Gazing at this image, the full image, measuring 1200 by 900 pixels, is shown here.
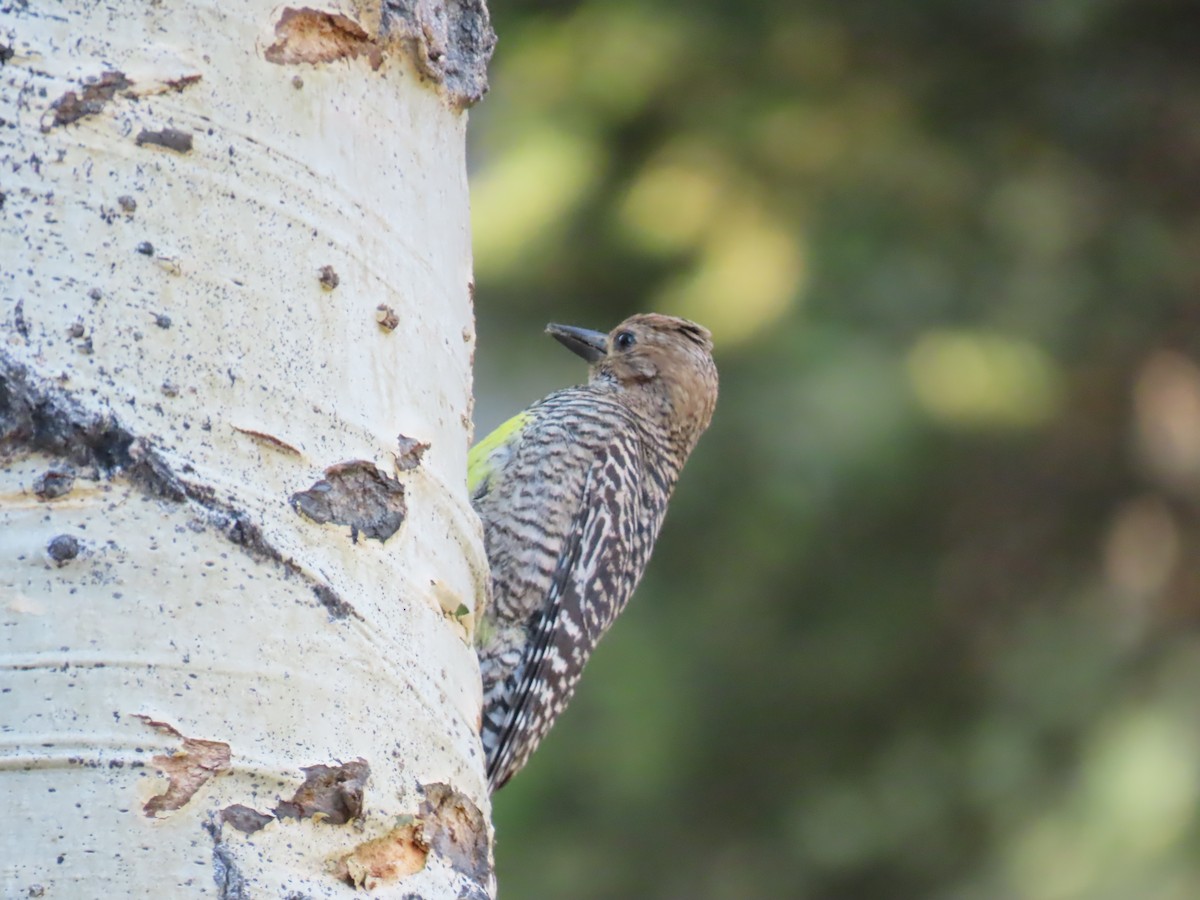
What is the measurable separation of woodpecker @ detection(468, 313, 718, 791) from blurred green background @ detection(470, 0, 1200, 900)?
6.44ft

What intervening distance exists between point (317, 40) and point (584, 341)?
3.18m

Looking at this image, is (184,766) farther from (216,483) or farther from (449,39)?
(449,39)

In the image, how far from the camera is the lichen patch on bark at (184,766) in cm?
186

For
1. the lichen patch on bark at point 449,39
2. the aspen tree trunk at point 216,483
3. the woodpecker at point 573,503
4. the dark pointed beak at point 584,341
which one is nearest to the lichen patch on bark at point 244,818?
the aspen tree trunk at point 216,483

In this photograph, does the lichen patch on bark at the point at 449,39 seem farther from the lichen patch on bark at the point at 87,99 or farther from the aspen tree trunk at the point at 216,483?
the lichen patch on bark at the point at 87,99

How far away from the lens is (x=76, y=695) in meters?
1.83

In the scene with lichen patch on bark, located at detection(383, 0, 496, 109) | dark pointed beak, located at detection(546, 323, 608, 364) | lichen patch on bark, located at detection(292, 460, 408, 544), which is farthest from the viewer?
dark pointed beak, located at detection(546, 323, 608, 364)

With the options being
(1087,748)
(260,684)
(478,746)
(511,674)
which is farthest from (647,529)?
(1087,748)

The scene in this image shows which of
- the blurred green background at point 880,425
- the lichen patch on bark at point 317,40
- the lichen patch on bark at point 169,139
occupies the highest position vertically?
the lichen patch on bark at point 317,40

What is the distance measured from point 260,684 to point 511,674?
245 cm

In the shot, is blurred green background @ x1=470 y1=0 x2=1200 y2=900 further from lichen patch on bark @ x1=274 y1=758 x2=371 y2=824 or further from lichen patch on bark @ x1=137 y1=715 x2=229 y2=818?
lichen patch on bark @ x1=137 y1=715 x2=229 y2=818

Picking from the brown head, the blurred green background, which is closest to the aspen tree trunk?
the brown head

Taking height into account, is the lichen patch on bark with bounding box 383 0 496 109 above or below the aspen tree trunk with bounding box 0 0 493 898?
above

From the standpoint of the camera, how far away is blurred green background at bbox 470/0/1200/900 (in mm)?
7508
